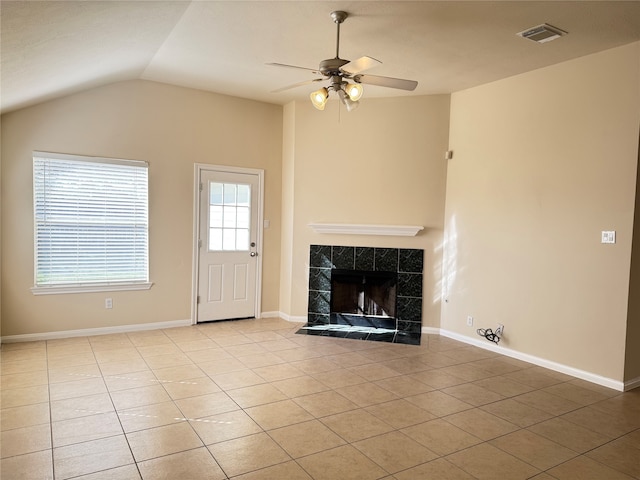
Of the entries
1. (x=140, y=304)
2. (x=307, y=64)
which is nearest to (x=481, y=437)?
(x=307, y=64)

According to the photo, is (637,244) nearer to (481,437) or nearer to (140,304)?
(481,437)

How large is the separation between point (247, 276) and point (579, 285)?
3821mm

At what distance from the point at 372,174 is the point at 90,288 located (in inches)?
138

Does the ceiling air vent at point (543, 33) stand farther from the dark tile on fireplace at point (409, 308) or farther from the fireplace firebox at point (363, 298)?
the dark tile on fireplace at point (409, 308)

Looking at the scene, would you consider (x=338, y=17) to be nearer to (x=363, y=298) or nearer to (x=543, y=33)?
(x=543, y=33)

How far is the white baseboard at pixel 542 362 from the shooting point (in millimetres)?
3727

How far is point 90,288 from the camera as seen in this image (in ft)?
15.8

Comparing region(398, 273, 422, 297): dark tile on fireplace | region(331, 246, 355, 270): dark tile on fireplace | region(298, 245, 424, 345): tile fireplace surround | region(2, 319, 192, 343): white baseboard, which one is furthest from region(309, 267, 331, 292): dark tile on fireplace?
region(2, 319, 192, 343): white baseboard

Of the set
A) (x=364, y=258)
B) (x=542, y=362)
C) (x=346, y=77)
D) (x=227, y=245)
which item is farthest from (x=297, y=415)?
(x=227, y=245)

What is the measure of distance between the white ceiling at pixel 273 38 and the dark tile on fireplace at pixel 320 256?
2093 millimetres

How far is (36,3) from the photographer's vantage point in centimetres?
222

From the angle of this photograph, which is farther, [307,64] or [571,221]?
[307,64]

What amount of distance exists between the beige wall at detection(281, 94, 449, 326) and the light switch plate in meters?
1.84

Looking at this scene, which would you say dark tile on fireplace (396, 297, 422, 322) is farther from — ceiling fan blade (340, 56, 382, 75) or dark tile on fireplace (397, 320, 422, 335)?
ceiling fan blade (340, 56, 382, 75)
